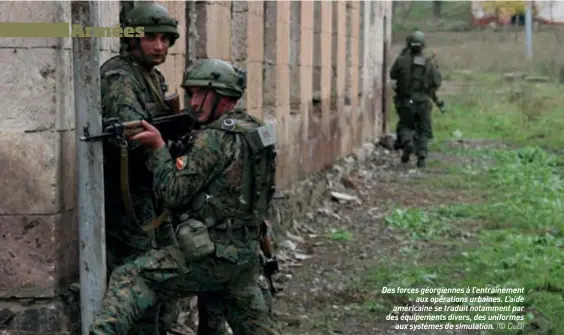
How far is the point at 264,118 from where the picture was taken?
10.0 m

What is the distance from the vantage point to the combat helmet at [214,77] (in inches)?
190

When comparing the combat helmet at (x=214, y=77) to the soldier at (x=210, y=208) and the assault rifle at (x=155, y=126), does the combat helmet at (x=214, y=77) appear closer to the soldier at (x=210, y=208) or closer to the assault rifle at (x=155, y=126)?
the soldier at (x=210, y=208)

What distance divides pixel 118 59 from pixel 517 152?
1252 centimetres

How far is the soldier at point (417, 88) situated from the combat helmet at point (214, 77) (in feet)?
34.7

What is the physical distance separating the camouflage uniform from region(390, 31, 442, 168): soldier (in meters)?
10.3

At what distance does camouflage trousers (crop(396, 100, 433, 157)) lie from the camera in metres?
15.5

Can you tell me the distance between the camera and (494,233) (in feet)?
32.8

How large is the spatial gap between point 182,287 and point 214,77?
0.94 metres

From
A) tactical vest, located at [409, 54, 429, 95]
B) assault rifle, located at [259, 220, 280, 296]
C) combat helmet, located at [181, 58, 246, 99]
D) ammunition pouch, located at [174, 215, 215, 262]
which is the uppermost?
combat helmet, located at [181, 58, 246, 99]

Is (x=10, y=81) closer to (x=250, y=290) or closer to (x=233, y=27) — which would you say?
(x=250, y=290)

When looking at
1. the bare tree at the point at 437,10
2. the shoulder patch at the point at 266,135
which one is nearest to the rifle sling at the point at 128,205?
the shoulder patch at the point at 266,135

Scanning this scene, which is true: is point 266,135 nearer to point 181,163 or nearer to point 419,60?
point 181,163

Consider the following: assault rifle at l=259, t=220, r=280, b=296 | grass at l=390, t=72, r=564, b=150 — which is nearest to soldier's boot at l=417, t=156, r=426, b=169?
grass at l=390, t=72, r=564, b=150

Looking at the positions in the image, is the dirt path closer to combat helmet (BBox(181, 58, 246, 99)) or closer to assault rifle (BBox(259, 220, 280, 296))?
assault rifle (BBox(259, 220, 280, 296))
